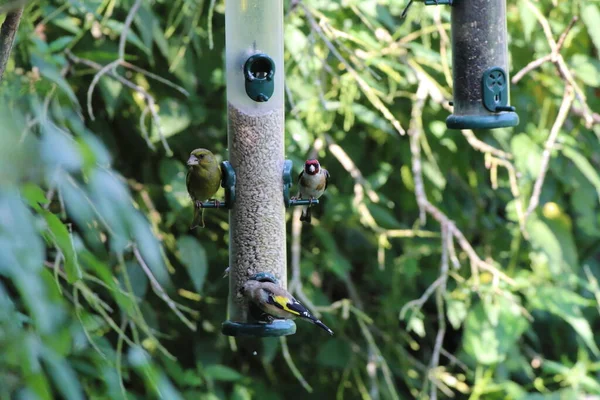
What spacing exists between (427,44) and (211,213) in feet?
3.23

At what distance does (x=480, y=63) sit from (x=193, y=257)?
1.14m

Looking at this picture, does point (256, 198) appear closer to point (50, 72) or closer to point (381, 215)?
point (50, 72)

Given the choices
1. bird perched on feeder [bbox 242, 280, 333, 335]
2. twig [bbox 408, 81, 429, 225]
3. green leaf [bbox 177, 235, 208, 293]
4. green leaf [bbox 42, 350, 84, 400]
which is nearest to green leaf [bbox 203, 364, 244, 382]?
green leaf [bbox 177, 235, 208, 293]

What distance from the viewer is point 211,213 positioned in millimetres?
3650

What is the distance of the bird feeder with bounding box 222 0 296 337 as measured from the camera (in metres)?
2.67

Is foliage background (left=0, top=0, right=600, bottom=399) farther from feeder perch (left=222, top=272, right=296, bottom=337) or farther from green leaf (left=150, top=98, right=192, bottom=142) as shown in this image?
feeder perch (left=222, top=272, right=296, bottom=337)

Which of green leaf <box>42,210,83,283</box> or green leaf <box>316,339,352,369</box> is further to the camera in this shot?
green leaf <box>316,339,352,369</box>

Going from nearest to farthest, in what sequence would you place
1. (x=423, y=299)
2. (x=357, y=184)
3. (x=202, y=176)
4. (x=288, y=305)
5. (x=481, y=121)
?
(x=288, y=305) < (x=202, y=176) < (x=481, y=121) < (x=423, y=299) < (x=357, y=184)

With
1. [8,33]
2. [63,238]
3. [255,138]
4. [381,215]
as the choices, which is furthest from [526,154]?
[63,238]

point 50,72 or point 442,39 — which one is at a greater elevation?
point 442,39

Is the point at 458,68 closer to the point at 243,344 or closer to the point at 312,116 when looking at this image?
the point at 312,116

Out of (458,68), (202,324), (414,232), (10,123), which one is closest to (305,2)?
(458,68)

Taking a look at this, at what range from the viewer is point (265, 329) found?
2461 millimetres

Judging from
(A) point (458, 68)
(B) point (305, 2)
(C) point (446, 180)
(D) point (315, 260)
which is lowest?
(D) point (315, 260)
